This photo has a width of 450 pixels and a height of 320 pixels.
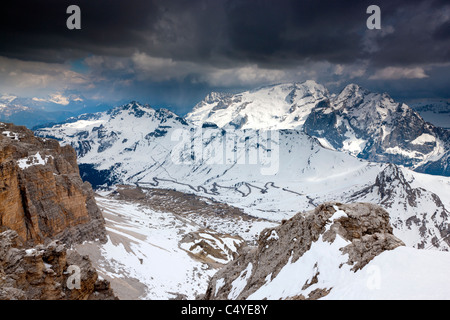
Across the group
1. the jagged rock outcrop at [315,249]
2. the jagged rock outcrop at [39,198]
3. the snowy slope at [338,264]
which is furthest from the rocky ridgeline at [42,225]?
the snowy slope at [338,264]

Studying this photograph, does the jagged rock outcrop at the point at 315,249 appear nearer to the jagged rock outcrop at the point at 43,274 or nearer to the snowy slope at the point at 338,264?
the snowy slope at the point at 338,264

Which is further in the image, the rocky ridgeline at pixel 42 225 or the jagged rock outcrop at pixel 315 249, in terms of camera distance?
the rocky ridgeline at pixel 42 225

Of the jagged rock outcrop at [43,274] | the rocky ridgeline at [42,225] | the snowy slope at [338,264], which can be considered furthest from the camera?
the rocky ridgeline at [42,225]

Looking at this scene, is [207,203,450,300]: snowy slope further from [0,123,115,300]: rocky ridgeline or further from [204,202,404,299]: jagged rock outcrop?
[0,123,115,300]: rocky ridgeline

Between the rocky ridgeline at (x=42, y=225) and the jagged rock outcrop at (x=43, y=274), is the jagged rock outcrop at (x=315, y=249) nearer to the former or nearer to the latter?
the jagged rock outcrop at (x=43, y=274)

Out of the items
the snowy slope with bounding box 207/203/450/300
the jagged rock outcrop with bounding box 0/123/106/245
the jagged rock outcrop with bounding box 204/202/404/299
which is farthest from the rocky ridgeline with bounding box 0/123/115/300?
the snowy slope with bounding box 207/203/450/300

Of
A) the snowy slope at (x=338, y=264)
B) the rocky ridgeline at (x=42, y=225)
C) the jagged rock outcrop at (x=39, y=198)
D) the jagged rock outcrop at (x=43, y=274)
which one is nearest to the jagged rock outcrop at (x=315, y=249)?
the snowy slope at (x=338, y=264)

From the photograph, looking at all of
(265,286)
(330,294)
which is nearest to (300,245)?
(265,286)

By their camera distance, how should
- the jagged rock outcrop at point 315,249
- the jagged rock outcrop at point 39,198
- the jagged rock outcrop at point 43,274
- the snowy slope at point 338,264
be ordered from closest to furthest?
the snowy slope at point 338,264, the jagged rock outcrop at point 315,249, the jagged rock outcrop at point 43,274, the jagged rock outcrop at point 39,198
